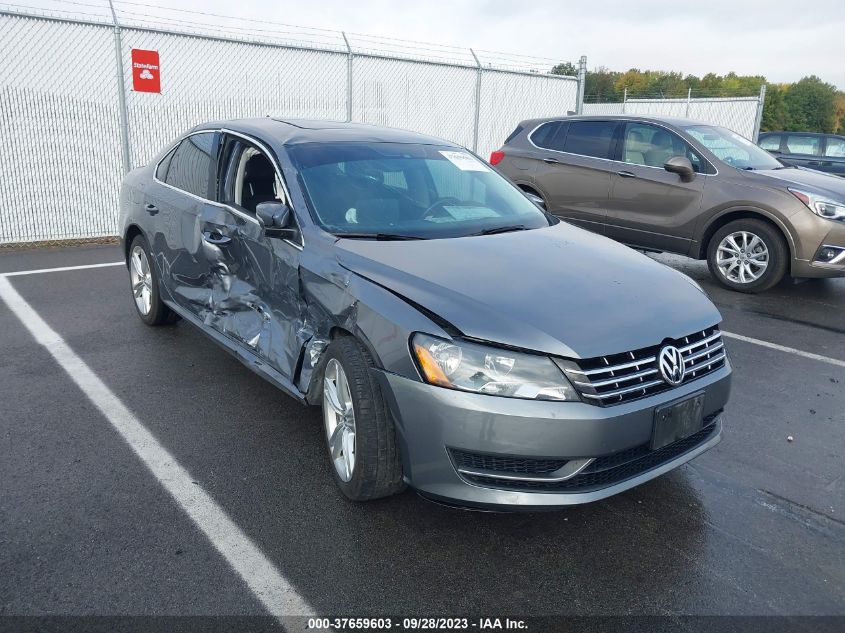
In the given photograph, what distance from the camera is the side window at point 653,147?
770 centimetres

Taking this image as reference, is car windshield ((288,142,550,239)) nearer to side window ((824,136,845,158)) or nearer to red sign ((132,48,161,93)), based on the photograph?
red sign ((132,48,161,93))

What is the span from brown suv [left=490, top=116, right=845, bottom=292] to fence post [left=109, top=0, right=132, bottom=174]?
5.43 m

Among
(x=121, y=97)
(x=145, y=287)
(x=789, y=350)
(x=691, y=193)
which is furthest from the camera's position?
(x=121, y=97)

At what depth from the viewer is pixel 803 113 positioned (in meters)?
64.6

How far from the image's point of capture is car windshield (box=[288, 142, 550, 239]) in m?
3.61

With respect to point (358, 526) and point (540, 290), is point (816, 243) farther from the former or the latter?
point (358, 526)

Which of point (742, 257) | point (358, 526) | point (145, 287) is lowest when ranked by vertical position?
point (358, 526)

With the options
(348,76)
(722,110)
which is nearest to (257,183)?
(348,76)

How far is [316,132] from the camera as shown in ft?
13.9

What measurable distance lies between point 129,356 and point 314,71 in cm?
816

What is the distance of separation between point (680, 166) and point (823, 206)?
1.37 meters

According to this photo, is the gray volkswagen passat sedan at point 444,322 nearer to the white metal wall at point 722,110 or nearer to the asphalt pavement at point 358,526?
the asphalt pavement at point 358,526

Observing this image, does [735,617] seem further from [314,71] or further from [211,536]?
[314,71]

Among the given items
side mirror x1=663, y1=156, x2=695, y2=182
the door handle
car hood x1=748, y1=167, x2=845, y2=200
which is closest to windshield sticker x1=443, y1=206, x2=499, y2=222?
the door handle
